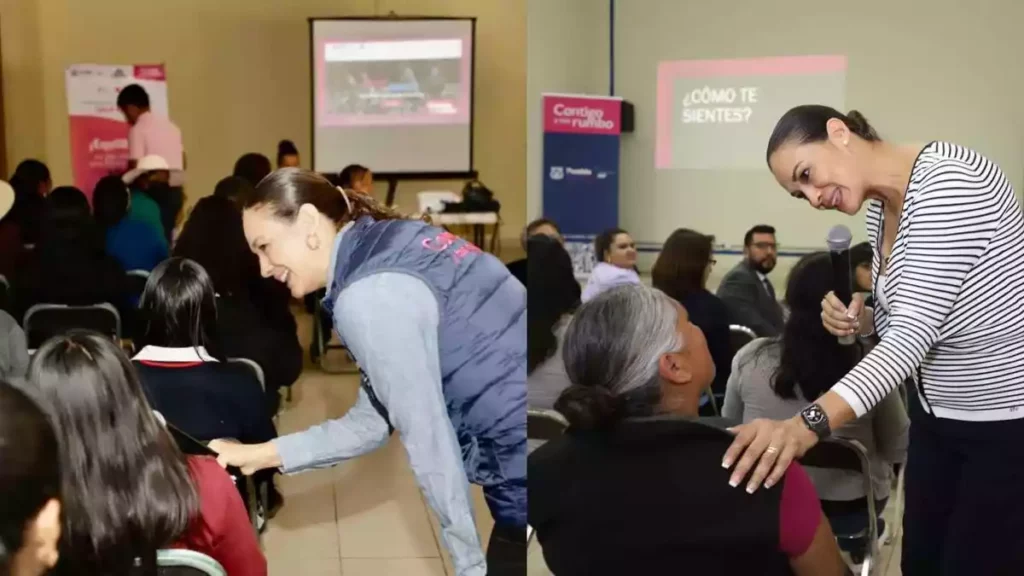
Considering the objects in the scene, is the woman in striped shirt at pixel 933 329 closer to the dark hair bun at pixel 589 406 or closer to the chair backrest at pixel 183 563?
the dark hair bun at pixel 589 406

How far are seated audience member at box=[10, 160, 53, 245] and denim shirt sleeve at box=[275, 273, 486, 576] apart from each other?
1.38 metres

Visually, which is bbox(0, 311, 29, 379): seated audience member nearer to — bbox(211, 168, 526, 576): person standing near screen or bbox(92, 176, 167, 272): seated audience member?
bbox(211, 168, 526, 576): person standing near screen

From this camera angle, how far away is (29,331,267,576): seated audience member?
1.32 metres

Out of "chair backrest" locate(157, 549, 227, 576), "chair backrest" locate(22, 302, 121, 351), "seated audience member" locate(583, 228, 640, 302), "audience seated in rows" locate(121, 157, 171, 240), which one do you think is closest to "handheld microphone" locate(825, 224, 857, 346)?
"seated audience member" locate(583, 228, 640, 302)

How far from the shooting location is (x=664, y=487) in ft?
5.00

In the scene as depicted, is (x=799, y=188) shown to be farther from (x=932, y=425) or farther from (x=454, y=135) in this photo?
(x=454, y=135)

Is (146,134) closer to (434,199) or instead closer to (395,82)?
(434,199)

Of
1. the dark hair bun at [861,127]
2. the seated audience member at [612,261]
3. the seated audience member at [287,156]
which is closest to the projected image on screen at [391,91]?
the seated audience member at [287,156]

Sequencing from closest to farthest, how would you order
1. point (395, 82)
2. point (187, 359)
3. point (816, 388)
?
1. point (816, 388)
2. point (187, 359)
3. point (395, 82)

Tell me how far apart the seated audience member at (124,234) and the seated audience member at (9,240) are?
0.34m

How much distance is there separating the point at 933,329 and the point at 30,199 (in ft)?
8.36

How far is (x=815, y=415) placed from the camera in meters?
1.32

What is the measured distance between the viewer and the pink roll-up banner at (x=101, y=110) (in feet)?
16.3

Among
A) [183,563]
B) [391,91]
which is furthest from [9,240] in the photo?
[391,91]
